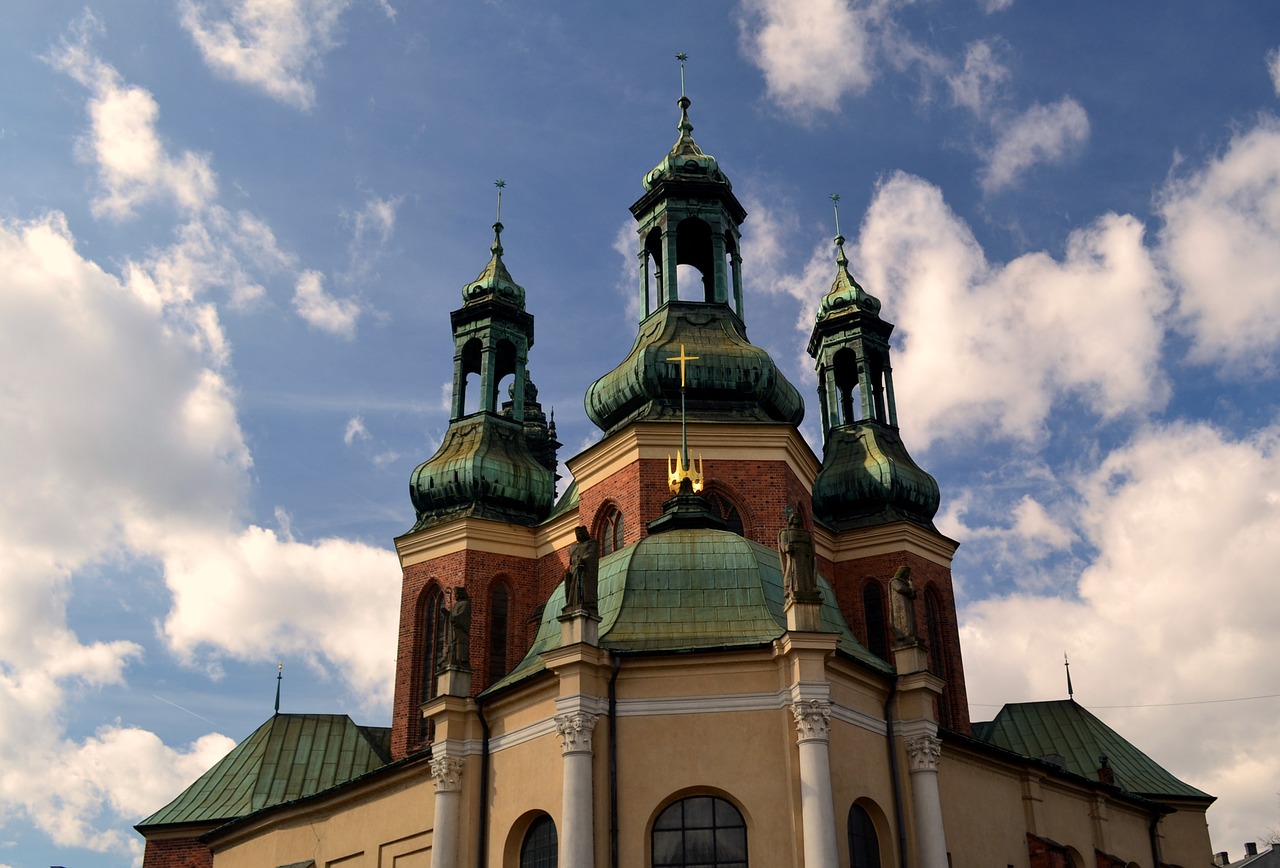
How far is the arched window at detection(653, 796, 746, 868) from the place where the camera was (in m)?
19.5

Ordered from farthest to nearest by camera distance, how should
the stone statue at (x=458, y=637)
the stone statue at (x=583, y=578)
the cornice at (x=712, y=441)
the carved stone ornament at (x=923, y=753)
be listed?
1. the cornice at (x=712, y=441)
2. the stone statue at (x=458, y=637)
3. the carved stone ornament at (x=923, y=753)
4. the stone statue at (x=583, y=578)

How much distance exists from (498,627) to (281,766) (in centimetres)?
720

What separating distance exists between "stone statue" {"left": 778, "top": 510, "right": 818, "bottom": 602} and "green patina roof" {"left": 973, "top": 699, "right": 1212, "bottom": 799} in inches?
727

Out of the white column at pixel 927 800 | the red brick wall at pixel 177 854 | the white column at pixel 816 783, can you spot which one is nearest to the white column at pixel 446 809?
the white column at pixel 816 783

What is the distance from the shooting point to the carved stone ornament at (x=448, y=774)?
22.0 m

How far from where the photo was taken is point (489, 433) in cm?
3722

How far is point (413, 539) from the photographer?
35.7 m

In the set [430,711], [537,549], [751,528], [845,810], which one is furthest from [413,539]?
[845,810]

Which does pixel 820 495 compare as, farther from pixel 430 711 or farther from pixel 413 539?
pixel 430 711

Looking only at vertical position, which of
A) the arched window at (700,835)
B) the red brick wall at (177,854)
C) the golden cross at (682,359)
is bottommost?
the arched window at (700,835)

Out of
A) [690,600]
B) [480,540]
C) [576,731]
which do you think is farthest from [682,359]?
[576,731]

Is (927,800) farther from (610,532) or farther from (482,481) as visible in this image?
(482,481)

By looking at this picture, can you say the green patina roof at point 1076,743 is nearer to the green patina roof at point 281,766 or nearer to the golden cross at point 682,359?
the golden cross at point 682,359

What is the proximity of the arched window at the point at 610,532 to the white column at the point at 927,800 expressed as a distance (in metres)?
10.2
